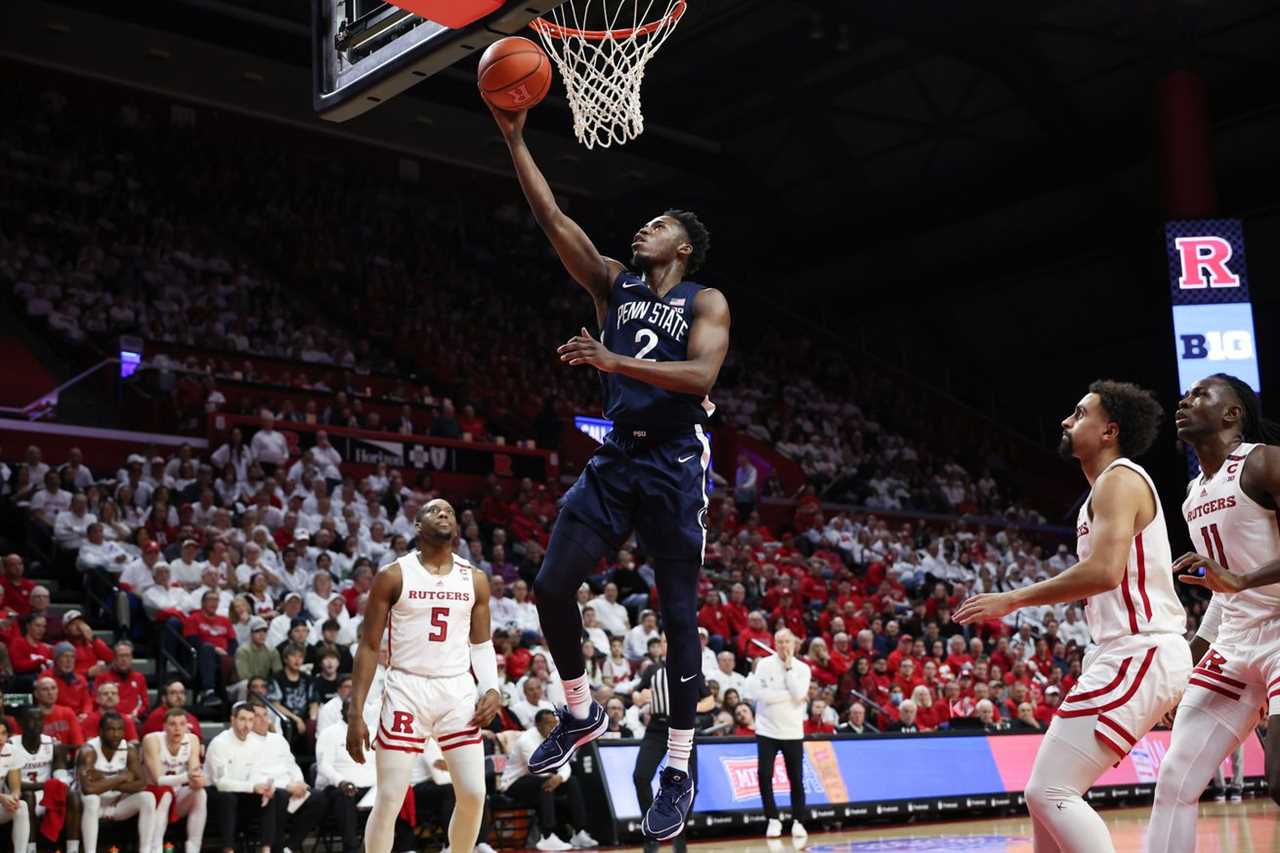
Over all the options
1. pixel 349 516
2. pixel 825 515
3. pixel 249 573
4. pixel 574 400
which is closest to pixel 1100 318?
pixel 825 515

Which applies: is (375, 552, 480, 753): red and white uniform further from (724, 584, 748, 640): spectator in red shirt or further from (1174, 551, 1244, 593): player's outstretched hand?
(724, 584, 748, 640): spectator in red shirt

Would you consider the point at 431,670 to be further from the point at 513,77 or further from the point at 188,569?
the point at 188,569

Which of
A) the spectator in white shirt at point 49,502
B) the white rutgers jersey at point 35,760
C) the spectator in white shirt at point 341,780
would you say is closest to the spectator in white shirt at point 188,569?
the spectator in white shirt at point 49,502

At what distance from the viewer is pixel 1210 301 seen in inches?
719

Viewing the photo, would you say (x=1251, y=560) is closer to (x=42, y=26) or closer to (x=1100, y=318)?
(x=42, y=26)

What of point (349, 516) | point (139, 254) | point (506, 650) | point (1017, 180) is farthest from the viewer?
point (1017, 180)

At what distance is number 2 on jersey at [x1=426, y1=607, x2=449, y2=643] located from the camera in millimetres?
7196

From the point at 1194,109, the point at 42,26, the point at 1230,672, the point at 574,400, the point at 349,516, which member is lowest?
the point at 1230,672

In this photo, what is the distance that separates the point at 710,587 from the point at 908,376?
1458 centimetres

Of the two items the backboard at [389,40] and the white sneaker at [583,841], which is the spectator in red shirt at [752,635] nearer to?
the white sneaker at [583,841]

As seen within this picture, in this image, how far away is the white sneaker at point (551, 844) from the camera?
37.9ft

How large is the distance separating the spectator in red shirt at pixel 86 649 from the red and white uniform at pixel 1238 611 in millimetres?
8781

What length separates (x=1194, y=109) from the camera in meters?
20.6

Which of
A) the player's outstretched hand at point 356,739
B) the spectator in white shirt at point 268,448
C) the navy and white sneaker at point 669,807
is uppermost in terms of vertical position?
the spectator in white shirt at point 268,448
